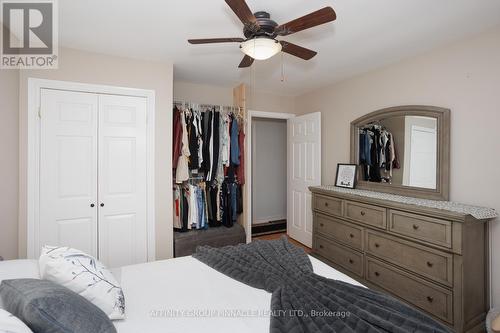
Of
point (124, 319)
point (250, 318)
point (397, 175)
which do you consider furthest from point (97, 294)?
point (397, 175)

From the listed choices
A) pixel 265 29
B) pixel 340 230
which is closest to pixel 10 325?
pixel 265 29

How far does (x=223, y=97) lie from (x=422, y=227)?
2.94m

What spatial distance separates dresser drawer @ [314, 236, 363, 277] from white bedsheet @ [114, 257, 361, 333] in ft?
3.76

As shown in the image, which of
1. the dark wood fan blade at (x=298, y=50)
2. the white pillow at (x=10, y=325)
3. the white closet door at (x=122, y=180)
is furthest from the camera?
the white closet door at (x=122, y=180)

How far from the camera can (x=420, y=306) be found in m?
2.04

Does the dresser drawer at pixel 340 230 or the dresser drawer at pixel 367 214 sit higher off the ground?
the dresser drawer at pixel 367 214

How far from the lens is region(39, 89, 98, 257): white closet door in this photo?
2303 millimetres

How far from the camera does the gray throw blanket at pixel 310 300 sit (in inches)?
40.5

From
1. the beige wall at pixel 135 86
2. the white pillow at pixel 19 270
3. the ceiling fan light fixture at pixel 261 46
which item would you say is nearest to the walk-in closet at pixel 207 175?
the beige wall at pixel 135 86

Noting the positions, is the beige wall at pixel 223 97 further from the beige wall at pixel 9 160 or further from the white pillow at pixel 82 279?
the white pillow at pixel 82 279

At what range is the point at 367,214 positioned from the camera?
2.49 metres

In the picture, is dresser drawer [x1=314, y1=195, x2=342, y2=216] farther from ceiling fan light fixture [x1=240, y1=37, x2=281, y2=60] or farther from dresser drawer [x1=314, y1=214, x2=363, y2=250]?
ceiling fan light fixture [x1=240, y1=37, x2=281, y2=60]

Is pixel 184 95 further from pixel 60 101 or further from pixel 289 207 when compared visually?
pixel 289 207

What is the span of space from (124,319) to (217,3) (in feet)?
6.28
